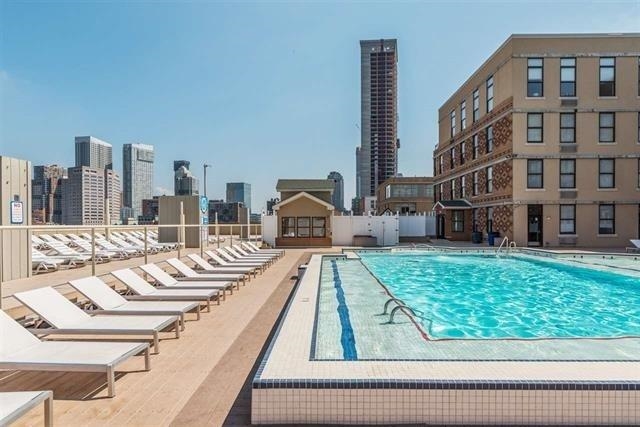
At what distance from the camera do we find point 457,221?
28203 millimetres

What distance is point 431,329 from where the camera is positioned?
6.77 metres

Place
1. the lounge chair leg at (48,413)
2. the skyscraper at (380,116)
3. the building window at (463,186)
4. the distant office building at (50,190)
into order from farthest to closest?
the skyscraper at (380,116) < the distant office building at (50,190) < the building window at (463,186) < the lounge chair leg at (48,413)

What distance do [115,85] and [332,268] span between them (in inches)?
664

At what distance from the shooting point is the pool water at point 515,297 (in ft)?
22.6

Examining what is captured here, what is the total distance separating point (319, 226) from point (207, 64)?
1036 centimetres

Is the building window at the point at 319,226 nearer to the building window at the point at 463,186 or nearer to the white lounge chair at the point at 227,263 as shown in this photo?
the white lounge chair at the point at 227,263

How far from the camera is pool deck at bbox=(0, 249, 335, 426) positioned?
3.31 metres

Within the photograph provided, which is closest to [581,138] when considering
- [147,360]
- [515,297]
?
[515,297]

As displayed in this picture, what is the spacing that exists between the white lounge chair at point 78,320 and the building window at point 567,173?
894 inches

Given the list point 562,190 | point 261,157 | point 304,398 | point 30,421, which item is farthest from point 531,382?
point 261,157

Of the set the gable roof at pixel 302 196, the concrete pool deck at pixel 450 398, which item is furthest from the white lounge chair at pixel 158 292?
the gable roof at pixel 302 196

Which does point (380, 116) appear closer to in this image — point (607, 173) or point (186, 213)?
point (607, 173)

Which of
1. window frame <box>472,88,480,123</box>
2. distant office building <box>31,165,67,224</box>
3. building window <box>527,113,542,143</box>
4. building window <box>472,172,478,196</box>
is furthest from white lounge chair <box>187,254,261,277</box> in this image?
distant office building <box>31,165,67,224</box>

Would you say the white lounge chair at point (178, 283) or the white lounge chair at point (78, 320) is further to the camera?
the white lounge chair at point (178, 283)
